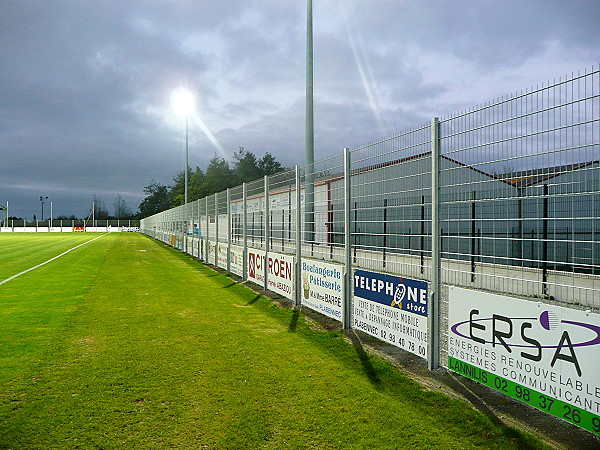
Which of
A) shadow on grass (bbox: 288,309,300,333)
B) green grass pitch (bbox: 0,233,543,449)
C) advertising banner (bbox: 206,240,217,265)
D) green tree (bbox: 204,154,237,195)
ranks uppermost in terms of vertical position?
green tree (bbox: 204,154,237,195)

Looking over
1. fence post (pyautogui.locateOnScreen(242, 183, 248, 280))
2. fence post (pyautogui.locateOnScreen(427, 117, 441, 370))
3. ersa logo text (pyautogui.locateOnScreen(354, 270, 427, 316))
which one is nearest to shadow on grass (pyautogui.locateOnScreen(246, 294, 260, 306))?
fence post (pyautogui.locateOnScreen(242, 183, 248, 280))

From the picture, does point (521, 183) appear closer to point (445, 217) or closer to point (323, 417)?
point (445, 217)

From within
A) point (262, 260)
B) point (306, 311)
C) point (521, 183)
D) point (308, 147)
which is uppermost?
point (308, 147)

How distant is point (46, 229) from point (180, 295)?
10298 centimetres

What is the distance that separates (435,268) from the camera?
5.19m

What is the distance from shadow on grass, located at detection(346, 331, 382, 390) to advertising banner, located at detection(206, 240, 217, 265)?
484 inches

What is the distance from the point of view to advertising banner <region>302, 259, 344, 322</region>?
757cm

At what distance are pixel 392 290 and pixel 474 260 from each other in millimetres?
1083

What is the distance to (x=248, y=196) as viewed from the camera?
527 inches

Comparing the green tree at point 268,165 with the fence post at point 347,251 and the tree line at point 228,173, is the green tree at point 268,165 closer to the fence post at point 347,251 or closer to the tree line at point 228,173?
the tree line at point 228,173

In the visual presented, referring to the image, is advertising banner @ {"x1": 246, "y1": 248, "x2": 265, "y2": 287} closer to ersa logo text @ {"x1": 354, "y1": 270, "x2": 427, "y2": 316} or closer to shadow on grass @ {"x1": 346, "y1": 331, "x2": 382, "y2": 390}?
shadow on grass @ {"x1": 346, "y1": 331, "x2": 382, "y2": 390}

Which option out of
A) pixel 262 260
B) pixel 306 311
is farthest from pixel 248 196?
pixel 306 311

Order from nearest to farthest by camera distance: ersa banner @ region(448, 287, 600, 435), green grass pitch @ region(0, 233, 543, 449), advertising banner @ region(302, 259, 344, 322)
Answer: ersa banner @ region(448, 287, 600, 435) → green grass pitch @ region(0, 233, 543, 449) → advertising banner @ region(302, 259, 344, 322)

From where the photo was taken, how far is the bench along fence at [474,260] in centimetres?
377
